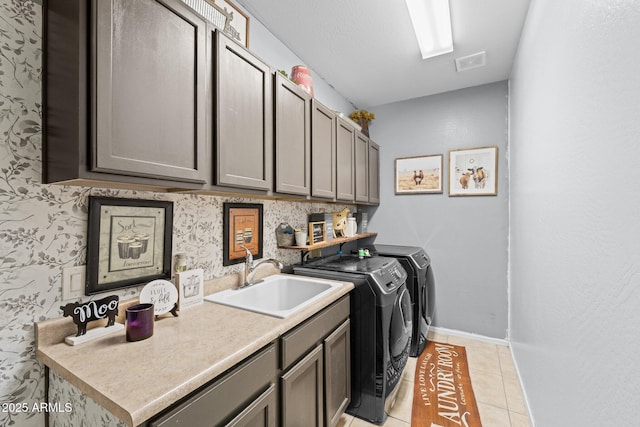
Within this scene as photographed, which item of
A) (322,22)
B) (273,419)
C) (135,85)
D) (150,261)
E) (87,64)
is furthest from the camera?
(322,22)

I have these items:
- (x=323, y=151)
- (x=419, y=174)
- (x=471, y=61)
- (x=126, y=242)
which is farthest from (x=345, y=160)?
(x=126, y=242)

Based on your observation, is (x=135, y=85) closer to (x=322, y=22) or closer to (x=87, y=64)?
(x=87, y=64)

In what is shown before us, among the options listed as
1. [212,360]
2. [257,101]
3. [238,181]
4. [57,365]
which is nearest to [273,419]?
[212,360]

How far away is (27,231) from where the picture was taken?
3.17ft

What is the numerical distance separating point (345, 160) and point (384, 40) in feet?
3.24

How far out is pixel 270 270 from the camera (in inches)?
82.1

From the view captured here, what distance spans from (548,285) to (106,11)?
7.02ft

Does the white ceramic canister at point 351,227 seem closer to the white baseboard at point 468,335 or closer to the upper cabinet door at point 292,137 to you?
the upper cabinet door at point 292,137

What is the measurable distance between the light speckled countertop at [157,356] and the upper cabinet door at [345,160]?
1.41 meters

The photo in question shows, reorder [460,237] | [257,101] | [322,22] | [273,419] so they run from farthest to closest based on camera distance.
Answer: [460,237], [322,22], [257,101], [273,419]

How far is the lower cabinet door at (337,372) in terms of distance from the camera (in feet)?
4.99

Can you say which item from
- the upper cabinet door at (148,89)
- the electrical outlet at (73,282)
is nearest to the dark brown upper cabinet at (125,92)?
the upper cabinet door at (148,89)

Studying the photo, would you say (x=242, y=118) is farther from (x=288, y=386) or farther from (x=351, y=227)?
(x=351, y=227)

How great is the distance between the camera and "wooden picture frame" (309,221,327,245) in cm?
237
